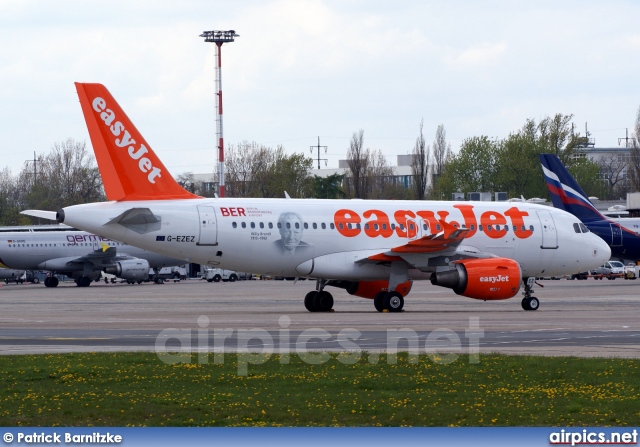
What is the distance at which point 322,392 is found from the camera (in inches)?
560

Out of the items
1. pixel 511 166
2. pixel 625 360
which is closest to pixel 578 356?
pixel 625 360

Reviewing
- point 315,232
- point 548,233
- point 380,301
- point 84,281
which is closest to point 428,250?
point 380,301

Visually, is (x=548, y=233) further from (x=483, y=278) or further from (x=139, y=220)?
(x=139, y=220)

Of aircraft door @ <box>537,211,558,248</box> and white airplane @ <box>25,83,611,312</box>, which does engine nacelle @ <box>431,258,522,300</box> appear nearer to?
white airplane @ <box>25,83,611,312</box>

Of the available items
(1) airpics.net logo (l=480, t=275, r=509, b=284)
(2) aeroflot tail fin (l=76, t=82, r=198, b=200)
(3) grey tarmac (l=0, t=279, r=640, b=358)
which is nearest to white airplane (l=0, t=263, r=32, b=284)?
(3) grey tarmac (l=0, t=279, r=640, b=358)

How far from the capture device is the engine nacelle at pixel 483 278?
32.7m

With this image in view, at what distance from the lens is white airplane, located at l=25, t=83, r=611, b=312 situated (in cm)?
3238

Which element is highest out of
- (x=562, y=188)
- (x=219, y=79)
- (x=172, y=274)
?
(x=219, y=79)

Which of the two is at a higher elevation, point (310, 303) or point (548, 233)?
point (548, 233)

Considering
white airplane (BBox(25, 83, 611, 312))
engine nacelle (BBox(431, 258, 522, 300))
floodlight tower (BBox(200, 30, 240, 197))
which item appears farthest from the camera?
floodlight tower (BBox(200, 30, 240, 197))

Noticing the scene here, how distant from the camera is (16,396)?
14062 millimetres

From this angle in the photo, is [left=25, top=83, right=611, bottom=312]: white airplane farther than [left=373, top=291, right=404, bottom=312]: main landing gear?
No

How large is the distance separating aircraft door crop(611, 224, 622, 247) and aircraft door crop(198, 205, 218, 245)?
32131mm

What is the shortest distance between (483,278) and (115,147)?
38.3 ft
